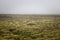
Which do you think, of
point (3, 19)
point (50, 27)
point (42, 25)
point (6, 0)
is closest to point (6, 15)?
point (3, 19)

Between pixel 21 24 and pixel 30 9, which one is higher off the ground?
pixel 30 9

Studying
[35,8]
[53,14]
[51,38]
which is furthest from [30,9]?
[51,38]

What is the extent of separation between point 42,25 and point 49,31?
0.14 m

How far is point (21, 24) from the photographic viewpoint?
1.46 meters

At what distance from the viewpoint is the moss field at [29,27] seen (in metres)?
1.25

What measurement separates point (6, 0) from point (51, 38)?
0.86 m

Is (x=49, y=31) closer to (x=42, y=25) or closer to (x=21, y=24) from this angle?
(x=42, y=25)

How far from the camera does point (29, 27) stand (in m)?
1.41

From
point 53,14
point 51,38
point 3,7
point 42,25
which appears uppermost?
point 3,7

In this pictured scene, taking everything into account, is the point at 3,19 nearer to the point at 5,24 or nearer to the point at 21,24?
the point at 5,24

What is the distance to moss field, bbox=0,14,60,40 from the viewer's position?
4.12ft

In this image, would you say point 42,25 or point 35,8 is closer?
point 42,25

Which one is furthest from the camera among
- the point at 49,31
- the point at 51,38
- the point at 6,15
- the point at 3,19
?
the point at 6,15

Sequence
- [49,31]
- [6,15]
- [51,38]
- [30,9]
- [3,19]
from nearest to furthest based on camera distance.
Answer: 1. [51,38]
2. [49,31]
3. [3,19]
4. [6,15]
5. [30,9]
